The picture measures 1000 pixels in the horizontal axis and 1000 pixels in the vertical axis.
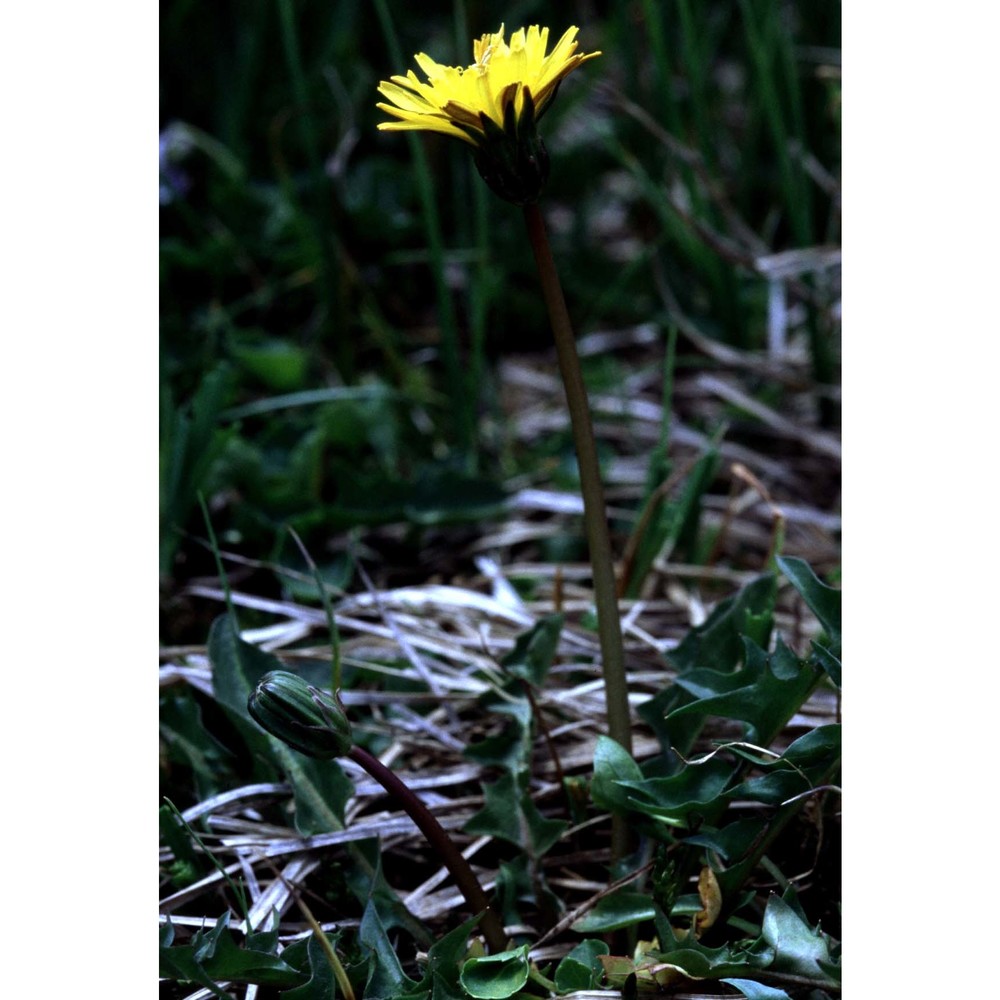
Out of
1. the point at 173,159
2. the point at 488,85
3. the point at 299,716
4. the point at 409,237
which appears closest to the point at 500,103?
the point at 488,85

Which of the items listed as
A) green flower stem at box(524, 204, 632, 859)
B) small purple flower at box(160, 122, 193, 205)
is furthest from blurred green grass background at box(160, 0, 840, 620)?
green flower stem at box(524, 204, 632, 859)

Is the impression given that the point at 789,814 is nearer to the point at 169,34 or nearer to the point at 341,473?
the point at 341,473

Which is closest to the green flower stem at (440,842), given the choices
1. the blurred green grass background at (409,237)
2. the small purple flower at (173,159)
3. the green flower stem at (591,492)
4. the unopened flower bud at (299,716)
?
the unopened flower bud at (299,716)

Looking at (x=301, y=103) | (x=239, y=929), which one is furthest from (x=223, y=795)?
(x=301, y=103)

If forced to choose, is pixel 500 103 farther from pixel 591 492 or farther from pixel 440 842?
pixel 440 842
